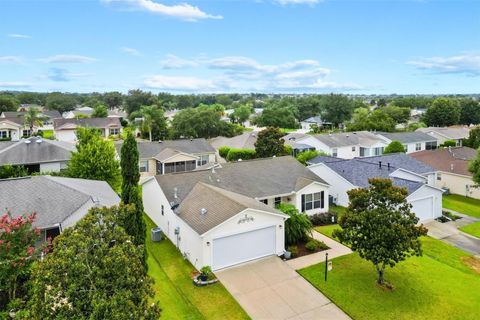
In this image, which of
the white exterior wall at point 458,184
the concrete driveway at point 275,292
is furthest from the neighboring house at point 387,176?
the concrete driveway at point 275,292

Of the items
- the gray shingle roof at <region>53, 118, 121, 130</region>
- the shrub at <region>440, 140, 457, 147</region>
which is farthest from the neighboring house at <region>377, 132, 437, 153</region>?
the gray shingle roof at <region>53, 118, 121, 130</region>

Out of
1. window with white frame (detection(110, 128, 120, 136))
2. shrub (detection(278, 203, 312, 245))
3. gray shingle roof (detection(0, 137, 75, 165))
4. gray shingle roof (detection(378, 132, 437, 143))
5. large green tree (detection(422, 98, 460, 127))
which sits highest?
large green tree (detection(422, 98, 460, 127))

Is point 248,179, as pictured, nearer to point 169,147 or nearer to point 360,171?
point 360,171

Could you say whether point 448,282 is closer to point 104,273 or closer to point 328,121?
point 104,273

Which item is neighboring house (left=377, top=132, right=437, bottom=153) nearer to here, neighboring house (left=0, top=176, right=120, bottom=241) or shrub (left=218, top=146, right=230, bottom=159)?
shrub (left=218, top=146, right=230, bottom=159)

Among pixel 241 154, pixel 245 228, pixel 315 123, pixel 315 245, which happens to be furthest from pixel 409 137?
pixel 245 228

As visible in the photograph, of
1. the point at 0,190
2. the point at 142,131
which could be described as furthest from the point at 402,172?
the point at 142,131
